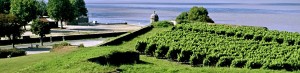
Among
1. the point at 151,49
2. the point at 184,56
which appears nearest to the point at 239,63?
the point at 184,56

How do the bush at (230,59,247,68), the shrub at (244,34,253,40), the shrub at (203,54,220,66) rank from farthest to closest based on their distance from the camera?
the shrub at (244,34,253,40), the shrub at (203,54,220,66), the bush at (230,59,247,68)

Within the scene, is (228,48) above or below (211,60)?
above

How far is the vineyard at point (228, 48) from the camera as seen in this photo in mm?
22078

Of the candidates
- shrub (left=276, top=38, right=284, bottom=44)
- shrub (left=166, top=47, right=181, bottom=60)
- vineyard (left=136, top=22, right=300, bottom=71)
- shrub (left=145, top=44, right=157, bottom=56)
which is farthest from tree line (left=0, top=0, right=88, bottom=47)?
shrub (left=276, top=38, right=284, bottom=44)

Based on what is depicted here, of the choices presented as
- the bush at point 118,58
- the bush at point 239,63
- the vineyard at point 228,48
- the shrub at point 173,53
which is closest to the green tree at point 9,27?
the vineyard at point 228,48

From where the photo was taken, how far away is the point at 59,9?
8300cm

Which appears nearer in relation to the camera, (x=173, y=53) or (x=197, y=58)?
(x=197, y=58)

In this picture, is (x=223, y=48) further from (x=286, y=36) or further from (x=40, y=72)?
(x=40, y=72)

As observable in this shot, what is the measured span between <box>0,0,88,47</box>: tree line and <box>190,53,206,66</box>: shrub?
116ft

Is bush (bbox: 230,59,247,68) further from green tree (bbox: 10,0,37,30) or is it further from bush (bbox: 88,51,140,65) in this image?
green tree (bbox: 10,0,37,30)

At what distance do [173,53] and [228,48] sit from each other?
3516 millimetres

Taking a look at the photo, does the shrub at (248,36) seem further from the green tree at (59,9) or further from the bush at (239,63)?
the green tree at (59,9)

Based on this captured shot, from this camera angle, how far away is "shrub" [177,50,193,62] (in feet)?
86.8

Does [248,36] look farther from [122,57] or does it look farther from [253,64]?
[122,57]
